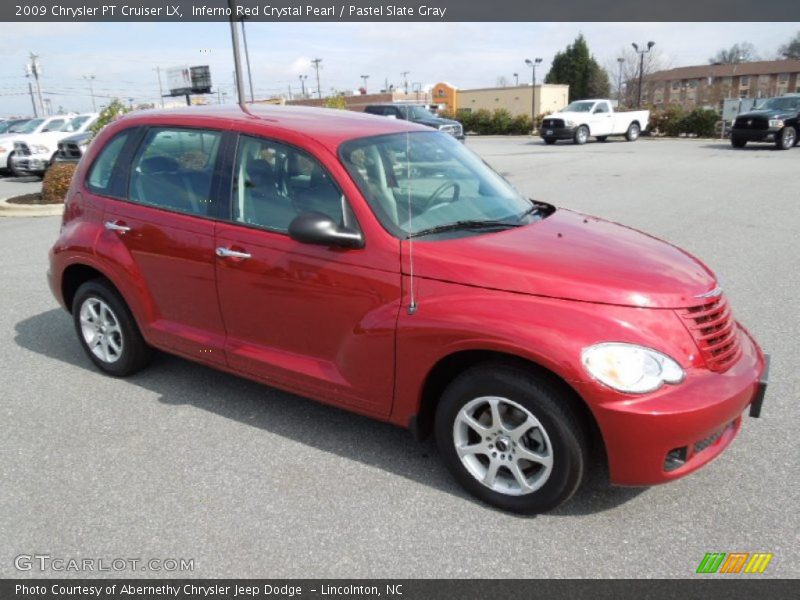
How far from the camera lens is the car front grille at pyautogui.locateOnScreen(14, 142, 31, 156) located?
59.9 feet

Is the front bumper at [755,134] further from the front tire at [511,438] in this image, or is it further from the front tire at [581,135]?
the front tire at [511,438]

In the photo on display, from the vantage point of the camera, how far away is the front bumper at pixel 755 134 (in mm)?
22344

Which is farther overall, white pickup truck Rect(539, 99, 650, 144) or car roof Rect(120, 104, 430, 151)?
white pickup truck Rect(539, 99, 650, 144)

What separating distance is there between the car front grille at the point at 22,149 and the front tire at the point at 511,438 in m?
19.2

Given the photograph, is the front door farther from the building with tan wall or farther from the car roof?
the building with tan wall

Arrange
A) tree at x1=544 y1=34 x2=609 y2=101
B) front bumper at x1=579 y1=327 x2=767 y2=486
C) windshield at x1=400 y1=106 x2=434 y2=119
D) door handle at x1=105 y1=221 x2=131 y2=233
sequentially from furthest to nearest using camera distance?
1. tree at x1=544 y1=34 x2=609 y2=101
2. windshield at x1=400 y1=106 x2=434 y2=119
3. door handle at x1=105 y1=221 x2=131 y2=233
4. front bumper at x1=579 y1=327 x2=767 y2=486

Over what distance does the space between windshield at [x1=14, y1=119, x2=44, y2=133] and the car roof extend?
19567 millimetres

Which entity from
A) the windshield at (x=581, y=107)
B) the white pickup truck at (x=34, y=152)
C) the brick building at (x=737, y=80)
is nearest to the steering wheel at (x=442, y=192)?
the white pickup truck at (x=34, y=152)

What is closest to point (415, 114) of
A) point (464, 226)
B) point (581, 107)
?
point (581, 107)

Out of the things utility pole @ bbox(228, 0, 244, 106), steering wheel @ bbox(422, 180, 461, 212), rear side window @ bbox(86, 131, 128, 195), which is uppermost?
utility pole @ bbox(228, 0, 244, 106)

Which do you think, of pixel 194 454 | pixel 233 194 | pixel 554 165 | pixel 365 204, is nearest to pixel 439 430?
pixel 365 204

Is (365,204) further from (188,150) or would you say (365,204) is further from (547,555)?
(547,555)

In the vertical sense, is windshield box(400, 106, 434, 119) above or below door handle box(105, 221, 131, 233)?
above

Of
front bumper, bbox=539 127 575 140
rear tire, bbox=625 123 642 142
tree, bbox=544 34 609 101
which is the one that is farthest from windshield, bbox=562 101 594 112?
tree, bbox=544 34 609 101
